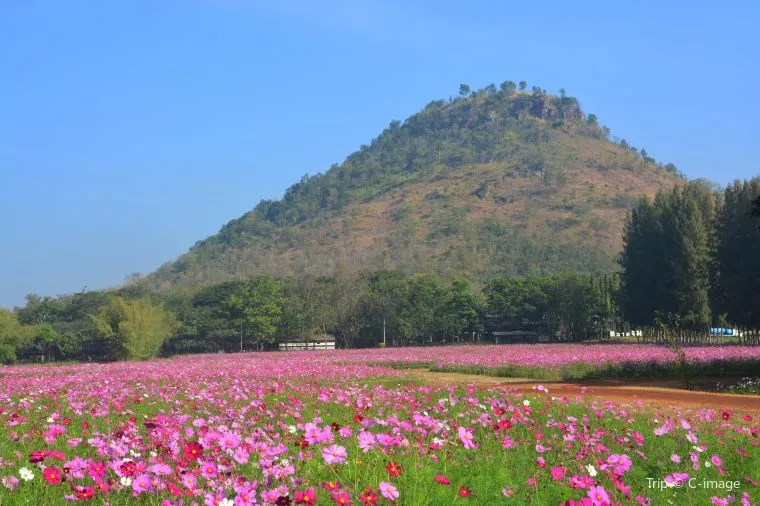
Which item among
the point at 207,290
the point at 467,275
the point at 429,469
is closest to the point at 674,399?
the point at 429,469

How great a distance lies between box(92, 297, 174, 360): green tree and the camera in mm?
68062

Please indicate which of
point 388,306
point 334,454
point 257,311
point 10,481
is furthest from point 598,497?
point 388,306

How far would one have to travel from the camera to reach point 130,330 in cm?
6800

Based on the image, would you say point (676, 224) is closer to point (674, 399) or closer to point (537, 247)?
point (674, 399)

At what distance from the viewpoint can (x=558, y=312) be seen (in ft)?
286

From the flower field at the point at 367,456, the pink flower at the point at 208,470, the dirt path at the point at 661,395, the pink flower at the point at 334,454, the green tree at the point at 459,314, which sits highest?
the green tree at the point at 459,314

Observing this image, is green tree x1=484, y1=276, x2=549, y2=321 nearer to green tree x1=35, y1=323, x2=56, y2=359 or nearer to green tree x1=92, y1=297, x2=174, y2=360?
green tree x1=92, y1=297, x2=174, y2=360

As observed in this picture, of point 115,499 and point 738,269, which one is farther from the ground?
point 738,269

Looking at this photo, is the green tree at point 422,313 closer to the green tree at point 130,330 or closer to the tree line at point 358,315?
the tree line at point 358,315

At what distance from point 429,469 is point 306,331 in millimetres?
86205

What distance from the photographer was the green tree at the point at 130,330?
223ft

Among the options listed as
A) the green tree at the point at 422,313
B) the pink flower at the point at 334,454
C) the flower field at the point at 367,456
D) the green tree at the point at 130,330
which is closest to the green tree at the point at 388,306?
the green tree at the point at 422,313

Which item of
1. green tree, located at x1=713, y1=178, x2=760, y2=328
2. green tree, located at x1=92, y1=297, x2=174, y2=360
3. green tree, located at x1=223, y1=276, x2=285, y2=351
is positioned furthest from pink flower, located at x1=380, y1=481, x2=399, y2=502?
green tree, located at x1=223, y1=276, x2=285, y2=351

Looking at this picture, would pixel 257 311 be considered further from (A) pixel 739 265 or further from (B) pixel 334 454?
(B) pixel 334 454
